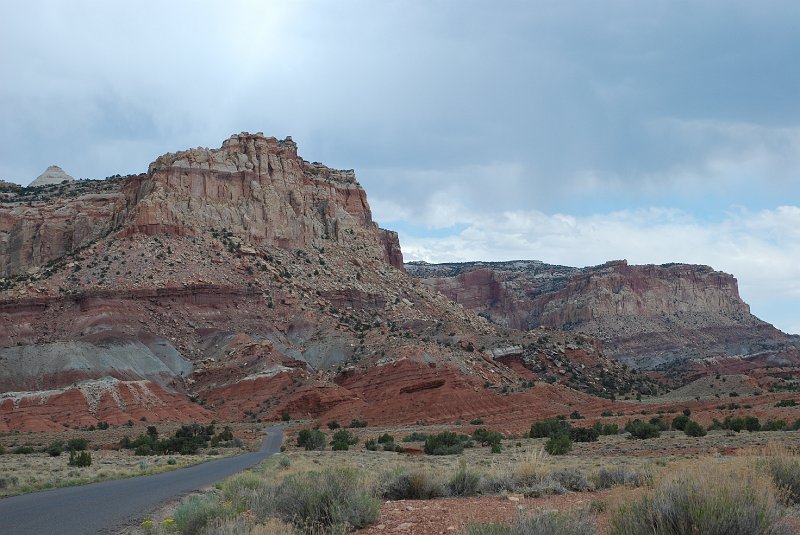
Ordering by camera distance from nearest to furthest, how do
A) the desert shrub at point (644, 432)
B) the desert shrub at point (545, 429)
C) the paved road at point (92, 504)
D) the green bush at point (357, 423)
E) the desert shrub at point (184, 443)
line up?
the paved road at point (92, 504)
the desert shrub at point (644, 432)
the desert shrub at point (184, 443)
the desert shrub at point (545, 429)
the green bush at point (357, 423)

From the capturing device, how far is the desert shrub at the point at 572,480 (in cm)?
1425

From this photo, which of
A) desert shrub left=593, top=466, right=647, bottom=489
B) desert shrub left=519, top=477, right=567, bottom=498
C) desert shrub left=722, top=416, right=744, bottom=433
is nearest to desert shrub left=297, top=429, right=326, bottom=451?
desert shrub left=722, top=416, right=744, bottom=433

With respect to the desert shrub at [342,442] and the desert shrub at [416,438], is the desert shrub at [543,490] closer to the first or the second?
the desert shrub at [342,442]

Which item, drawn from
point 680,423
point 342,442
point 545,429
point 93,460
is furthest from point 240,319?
point 680,423

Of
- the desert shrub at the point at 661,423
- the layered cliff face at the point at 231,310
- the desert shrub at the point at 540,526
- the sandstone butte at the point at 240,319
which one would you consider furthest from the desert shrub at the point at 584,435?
the desert shrub at the point at 540,526

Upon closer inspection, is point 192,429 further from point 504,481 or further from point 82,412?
point 504,481

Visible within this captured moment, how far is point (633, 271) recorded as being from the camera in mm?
163875

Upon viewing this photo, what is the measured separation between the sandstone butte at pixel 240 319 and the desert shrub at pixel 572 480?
126ft

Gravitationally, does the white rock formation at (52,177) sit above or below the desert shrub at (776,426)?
above

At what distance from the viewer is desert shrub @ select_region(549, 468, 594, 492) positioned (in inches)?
561

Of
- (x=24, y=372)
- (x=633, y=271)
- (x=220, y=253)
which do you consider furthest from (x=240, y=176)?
(x=633, y=271)

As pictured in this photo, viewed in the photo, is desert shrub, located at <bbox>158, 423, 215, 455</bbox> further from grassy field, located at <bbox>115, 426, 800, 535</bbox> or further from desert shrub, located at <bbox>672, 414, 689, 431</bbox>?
desert shrub, located at <bbox>672, 414, 689, 431</bbox>

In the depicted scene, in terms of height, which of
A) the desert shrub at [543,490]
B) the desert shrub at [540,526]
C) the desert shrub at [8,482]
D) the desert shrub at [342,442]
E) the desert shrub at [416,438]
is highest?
the desert shrub at [540,526]

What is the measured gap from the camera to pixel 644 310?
523ft
